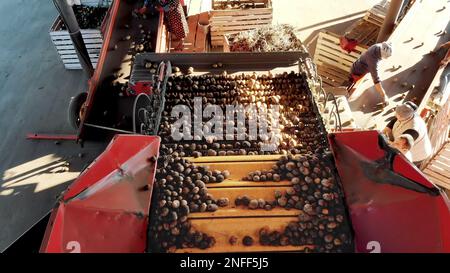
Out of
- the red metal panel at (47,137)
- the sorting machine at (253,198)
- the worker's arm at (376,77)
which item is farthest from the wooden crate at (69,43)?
the worker's arm at (376,77)

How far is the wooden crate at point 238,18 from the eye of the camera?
7648 millimetres

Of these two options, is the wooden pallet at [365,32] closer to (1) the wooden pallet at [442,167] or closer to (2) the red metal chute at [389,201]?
(1) the wooden pallet at [442,167]

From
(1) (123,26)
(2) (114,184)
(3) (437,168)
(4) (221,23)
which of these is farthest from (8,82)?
(3) (437,168)

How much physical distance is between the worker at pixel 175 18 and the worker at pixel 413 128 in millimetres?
4329

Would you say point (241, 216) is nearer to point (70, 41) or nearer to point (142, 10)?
point (142, 10)

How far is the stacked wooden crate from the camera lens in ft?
26.3

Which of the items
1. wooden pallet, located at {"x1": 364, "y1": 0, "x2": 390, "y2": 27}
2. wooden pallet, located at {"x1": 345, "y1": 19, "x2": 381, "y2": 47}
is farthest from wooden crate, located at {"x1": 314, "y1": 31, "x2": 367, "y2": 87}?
wooden pallet, located at {"x1": 364, "y1": 0, "x2": 390, "y2": 27}

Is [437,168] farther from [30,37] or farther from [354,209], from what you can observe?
Answer: [30,37]

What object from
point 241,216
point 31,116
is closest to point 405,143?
point 241,216

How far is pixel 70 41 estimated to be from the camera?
27.0 ft

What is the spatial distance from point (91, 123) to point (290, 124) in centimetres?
351

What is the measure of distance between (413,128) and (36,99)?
23.6ft

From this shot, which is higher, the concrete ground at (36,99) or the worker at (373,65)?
the worker at (373,65)

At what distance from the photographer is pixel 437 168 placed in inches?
223
